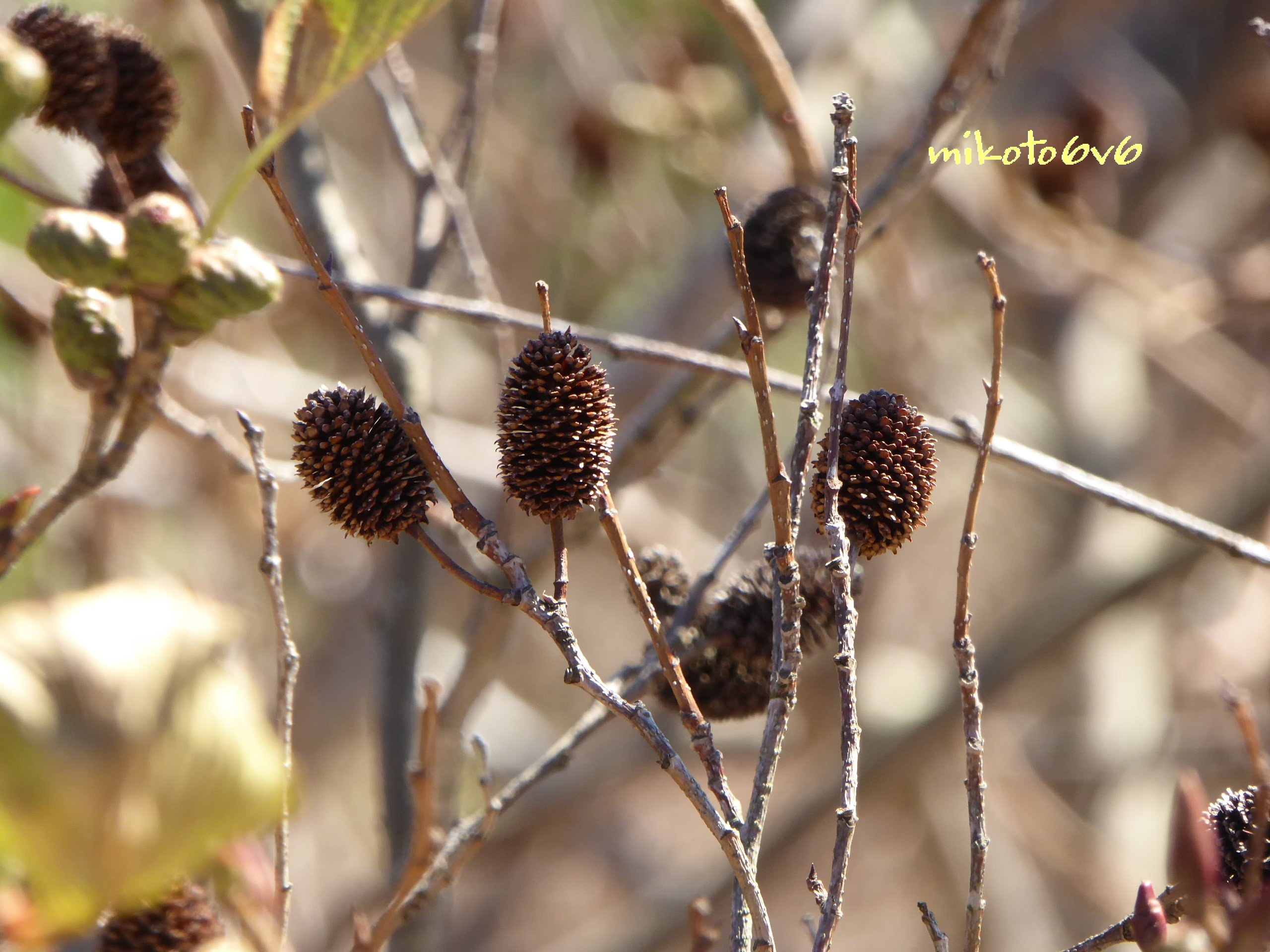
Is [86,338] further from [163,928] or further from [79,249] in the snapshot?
[163,928]

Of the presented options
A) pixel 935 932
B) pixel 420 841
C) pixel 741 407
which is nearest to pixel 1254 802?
pixel 935 932

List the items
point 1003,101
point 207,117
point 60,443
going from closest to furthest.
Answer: point 207,117 < point 60,443 < point 1003,101

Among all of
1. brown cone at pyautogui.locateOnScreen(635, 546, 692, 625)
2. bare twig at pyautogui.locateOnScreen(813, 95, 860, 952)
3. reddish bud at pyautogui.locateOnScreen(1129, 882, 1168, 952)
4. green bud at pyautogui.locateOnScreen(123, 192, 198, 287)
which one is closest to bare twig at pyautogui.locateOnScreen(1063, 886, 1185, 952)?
reddish bud at pyautogui.locateOnScreen(1129, 882, 1168, 952)

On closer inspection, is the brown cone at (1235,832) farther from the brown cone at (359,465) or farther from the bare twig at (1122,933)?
the brown cone at (359,465)

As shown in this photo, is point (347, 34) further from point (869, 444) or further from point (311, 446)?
point (869, 444)

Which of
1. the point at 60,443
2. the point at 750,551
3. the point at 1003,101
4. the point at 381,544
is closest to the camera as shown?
the point at 381,544

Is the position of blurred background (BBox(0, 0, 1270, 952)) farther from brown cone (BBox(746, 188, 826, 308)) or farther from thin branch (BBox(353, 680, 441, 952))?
thin branch (BBox(353, 680, 441, 952))

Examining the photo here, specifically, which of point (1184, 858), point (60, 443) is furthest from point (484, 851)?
point (1184, 858)
